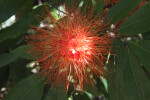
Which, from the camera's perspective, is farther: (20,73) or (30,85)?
(20,73)

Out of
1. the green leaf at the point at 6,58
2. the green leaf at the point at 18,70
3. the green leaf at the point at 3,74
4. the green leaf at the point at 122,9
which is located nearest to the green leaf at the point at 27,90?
the green leaf at the point at 6,58

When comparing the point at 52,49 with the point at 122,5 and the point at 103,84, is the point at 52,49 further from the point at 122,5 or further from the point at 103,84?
the point at 103,84

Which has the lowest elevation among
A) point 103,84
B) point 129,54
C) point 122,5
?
point 103,84

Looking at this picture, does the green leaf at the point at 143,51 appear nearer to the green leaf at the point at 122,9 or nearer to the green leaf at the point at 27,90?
the green leaf at the point at 122,9

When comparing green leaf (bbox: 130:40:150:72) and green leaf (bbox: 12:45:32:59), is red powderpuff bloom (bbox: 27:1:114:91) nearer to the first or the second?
green leaf (bbox: 12:45:32:59)

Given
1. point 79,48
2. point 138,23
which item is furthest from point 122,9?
point 79,48

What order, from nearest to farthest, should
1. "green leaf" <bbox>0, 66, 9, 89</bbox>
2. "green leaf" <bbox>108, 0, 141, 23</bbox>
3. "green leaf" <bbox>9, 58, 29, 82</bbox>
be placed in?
"green leaf" <bbox>108, 0, 141, 23</bbox> → "green leaf" <bbox>9, 58, 29, 82</bbox> → "green leaf" <bbox>0, 66, 9, 89</bbox>

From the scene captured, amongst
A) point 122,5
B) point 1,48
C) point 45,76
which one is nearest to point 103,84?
point 45,76

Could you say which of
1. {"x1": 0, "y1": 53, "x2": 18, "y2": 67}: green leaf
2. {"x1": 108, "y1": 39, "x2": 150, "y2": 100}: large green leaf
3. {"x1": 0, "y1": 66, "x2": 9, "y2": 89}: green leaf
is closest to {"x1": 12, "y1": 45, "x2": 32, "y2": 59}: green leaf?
{"x1": 0, "y1": 53, "x2": 18, "y2": 67}: green leaf
